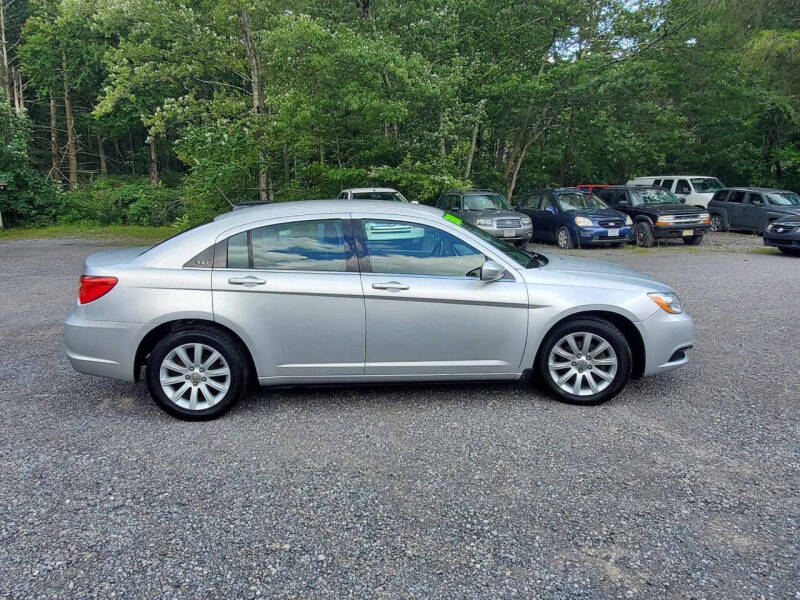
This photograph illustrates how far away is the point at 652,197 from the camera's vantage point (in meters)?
17.2

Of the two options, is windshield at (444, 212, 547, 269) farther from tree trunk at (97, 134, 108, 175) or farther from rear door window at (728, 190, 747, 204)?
tree trunk at (97, 134, 108, 175)

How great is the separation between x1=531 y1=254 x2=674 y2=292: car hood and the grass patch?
16.3 metres

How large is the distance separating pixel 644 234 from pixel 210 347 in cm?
1482

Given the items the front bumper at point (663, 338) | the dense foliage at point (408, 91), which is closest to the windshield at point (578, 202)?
the dense foliage at point (408, 91)

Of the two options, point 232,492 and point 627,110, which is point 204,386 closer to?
point 232,492

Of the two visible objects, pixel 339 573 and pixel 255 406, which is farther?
pixel 255 406

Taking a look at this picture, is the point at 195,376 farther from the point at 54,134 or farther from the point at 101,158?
the point at 101,158

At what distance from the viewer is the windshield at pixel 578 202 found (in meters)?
16.3

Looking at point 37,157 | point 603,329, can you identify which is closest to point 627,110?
point 603,329

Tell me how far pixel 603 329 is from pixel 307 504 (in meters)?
2.56

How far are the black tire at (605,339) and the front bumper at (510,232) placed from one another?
10.4 meters

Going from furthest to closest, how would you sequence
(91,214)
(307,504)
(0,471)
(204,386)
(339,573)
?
1. (91,214)
2. (204,386)
3. (0,471)
4. (307,504)
5. (339,573)

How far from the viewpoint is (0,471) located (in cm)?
352

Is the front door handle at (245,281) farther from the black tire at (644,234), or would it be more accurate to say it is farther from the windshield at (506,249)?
the black tire at (644,234)
